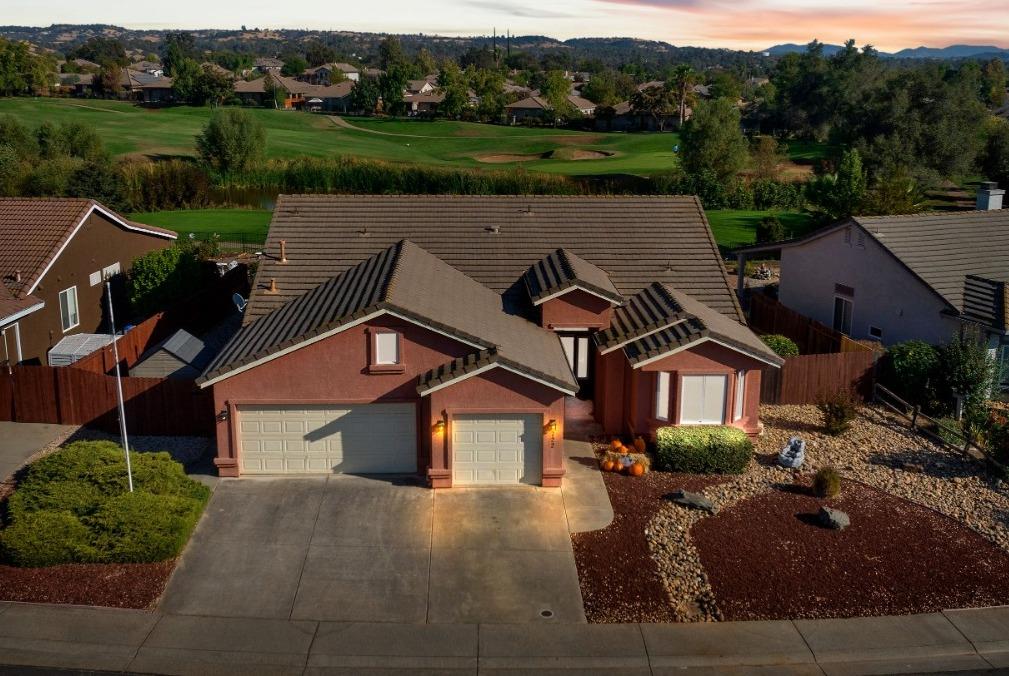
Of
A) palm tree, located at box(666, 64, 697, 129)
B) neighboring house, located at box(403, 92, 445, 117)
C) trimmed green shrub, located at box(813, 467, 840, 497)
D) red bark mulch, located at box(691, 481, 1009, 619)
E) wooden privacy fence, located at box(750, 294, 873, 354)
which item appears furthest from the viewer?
neighboring house, located at box(403, 92, 445, 117)

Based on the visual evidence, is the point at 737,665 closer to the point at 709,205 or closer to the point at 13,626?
the point at 13,626

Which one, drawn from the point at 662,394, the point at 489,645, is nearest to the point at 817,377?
the point at 662,394

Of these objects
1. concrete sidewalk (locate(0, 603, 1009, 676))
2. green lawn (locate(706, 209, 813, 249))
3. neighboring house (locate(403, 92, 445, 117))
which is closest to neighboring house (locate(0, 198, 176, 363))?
concrete sidewalk (locate(0, 603, 1009, 676))

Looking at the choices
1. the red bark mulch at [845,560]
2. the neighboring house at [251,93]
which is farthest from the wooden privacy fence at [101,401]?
the neighboring house at [251,93]

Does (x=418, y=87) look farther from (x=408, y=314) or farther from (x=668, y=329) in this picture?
(x=408, y=314)

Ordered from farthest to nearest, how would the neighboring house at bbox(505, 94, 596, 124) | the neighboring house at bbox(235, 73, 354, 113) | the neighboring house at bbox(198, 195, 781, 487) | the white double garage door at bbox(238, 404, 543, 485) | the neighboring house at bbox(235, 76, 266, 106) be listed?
the neighboring house at bbox(235, 76, 266, 106) < the neighboring house at bbox(235, 73, 354, 113) < the neighboring house at bbox(505, 94, 596, 124) < the white double garage door at bbox(238, 404, 543, 485) < the neighboring house at bbox(198, 195, 781, 487)

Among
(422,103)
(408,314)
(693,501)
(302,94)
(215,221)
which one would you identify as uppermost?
(302,94)

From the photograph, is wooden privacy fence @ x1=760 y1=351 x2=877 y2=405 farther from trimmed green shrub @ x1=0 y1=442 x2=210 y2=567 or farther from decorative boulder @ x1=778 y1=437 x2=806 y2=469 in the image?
trimmed green shrub @ x1=0 y1=442 x2=210 y2=567
